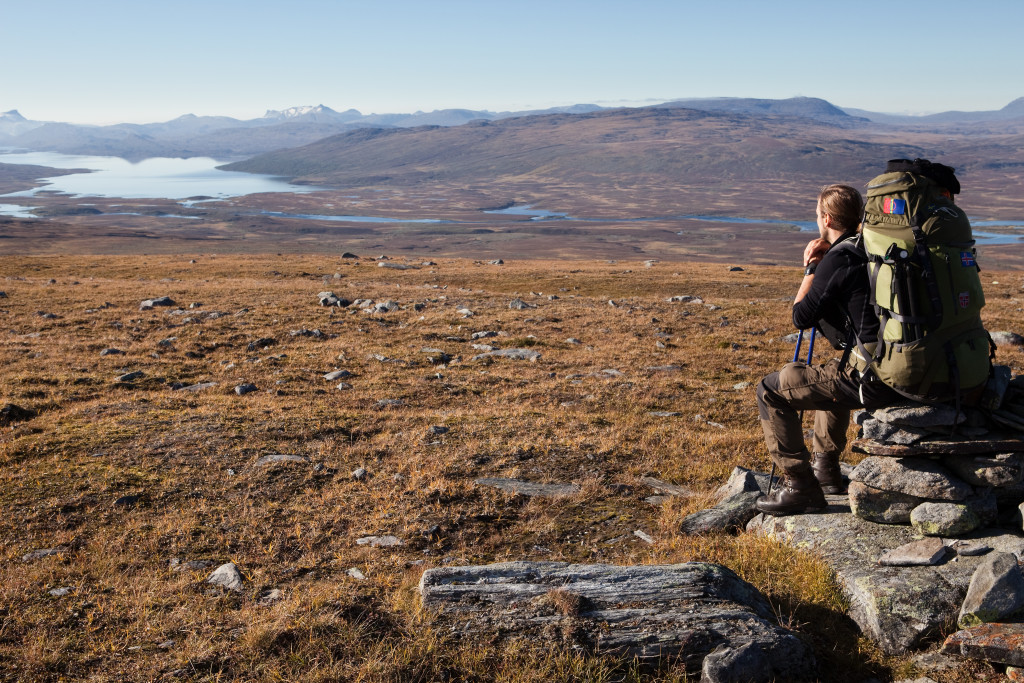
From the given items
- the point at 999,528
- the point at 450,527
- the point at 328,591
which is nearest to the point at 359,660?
the point at 328,591

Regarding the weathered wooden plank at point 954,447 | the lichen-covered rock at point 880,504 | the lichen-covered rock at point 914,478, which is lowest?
the lichen-covered rock at point 880,504

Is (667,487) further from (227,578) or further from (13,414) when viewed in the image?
(13,414)

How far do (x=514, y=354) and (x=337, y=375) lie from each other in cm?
581

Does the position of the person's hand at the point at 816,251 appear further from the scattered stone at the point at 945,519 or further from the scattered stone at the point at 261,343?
the scattered stone at the point at 261,343

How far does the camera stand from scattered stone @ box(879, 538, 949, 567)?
631 centimetres

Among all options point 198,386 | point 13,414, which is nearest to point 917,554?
point 13,414

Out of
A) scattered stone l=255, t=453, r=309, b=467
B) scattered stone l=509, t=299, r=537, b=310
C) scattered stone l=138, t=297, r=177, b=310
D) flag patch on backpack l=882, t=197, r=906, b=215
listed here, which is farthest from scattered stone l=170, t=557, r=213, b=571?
scattered stone l=138, t=297, r=177, b=310

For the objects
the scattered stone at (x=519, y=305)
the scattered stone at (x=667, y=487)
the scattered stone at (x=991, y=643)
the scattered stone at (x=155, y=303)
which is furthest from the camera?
the scattered stone at (x=519, y=305)

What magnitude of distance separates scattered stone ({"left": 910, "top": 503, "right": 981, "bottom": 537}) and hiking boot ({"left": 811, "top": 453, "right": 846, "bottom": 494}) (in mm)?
1475

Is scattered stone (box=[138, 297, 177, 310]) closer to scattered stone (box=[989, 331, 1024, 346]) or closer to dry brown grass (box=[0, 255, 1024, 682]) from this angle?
dry brown grass (box=[0, 255, 1024, 682])

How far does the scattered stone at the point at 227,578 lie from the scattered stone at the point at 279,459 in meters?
3.54

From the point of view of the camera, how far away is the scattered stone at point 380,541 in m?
8.55

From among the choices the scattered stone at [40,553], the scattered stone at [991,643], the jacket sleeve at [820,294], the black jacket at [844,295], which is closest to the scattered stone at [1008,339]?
the black jacket at [844,295]

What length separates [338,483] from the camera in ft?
34.7
